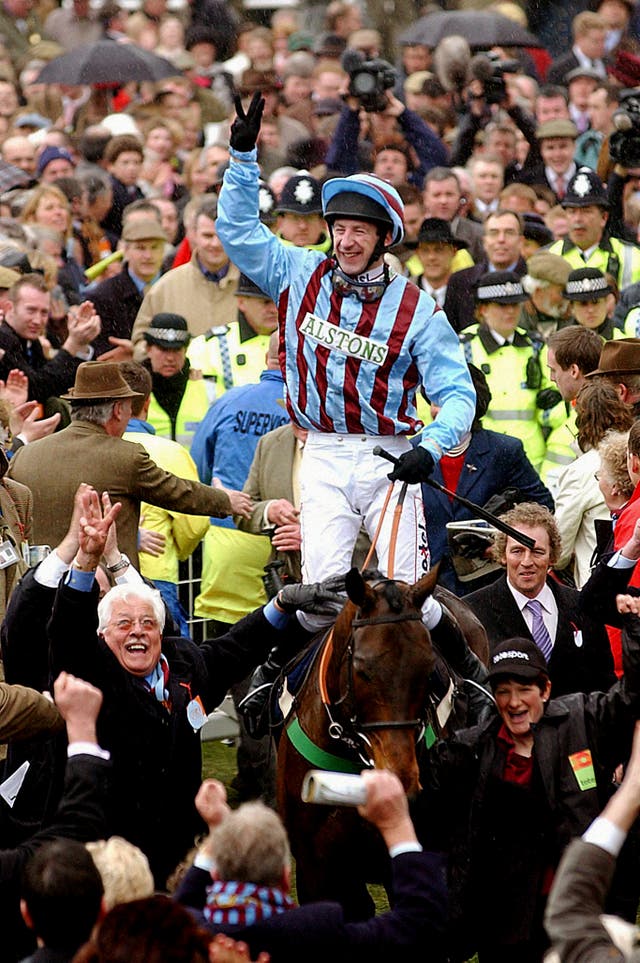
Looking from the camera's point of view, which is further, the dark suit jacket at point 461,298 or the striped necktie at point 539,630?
the dark suit jacket at point 461,298

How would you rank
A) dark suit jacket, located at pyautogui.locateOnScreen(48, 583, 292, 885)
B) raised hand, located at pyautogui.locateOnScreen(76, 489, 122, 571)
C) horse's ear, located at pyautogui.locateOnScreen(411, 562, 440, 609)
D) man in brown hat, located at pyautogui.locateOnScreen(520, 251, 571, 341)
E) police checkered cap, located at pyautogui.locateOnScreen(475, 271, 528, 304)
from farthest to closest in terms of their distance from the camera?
man in brown hat, located at pyautogui.locateOnScreen(520, 251, 571, 341)
police checkered cap, located at pyautogui.locateOnScreen(475, 271, 528, 304)
horse's ear, located at pyautogui.locateOnScreen(411, 562, 440, 609)
dark suit jacket, located at pyautogui.locateOnScreen(48, 583, 292, 885)
raised hand, located at pyautogui.locateOnScreen(76, 489, 122, 571)

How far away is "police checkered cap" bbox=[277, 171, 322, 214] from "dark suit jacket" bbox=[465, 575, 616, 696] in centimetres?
398

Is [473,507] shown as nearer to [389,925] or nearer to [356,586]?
[356,586]

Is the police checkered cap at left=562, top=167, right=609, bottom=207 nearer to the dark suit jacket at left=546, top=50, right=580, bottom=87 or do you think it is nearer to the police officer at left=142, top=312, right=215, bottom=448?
the police officer at left=142, top=312, right=215, bottom=448

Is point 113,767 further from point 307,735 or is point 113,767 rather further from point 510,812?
point 510,812

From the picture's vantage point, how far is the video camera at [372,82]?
518 inches

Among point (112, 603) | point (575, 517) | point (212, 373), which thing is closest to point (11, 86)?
point (212, 373)

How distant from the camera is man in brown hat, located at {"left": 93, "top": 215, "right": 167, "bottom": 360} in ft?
37.1

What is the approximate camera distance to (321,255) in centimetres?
685

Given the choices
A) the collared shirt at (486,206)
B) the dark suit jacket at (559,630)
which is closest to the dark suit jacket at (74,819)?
the dark suit jacket at (559,630)

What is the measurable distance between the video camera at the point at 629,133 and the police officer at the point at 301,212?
2220 millimetres

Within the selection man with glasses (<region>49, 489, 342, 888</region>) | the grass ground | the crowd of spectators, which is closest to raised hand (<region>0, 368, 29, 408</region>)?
the crowd of spectators

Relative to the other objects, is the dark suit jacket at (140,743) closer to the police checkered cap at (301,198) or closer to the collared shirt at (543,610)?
the collared shirt at (543,610)

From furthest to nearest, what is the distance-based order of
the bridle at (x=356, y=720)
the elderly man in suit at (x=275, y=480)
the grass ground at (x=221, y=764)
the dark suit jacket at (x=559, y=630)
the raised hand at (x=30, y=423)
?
the grass ground at (x=221, y=764), the raised hand at (x=30, y=423), the elderly man in suit at (x=275, y=480), the dark suit jacket at (x=559, y=630), the bridle at (x=356, y=720)
